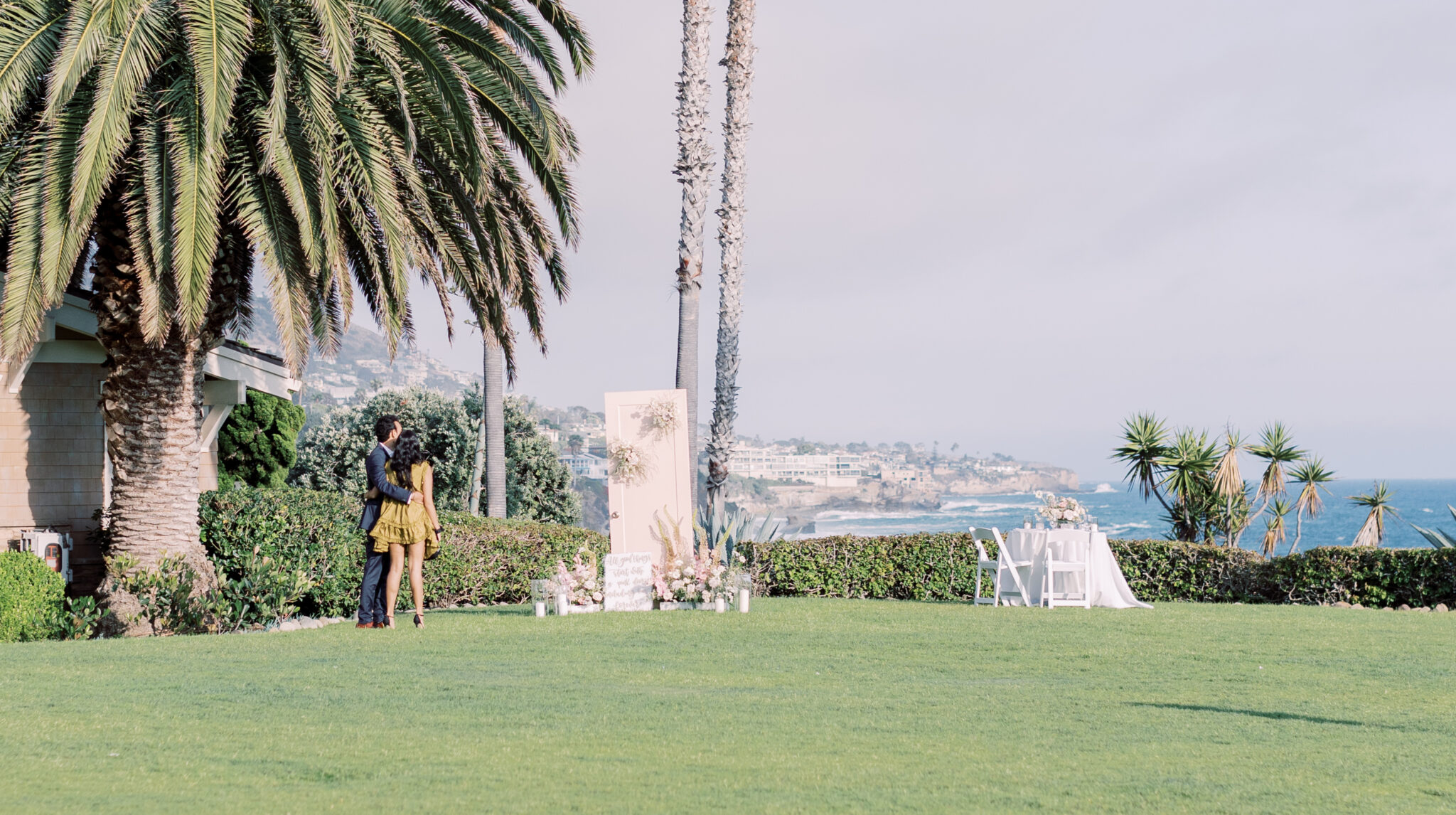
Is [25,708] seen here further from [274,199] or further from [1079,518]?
[1079,518]

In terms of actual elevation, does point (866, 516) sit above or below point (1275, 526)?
above

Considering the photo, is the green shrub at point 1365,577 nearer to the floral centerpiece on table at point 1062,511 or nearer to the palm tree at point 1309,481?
the floral centerpiece on table at point 1062,511

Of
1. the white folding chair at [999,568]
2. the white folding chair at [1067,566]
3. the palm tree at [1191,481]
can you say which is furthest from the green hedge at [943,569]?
the palm tree at [1191,481]

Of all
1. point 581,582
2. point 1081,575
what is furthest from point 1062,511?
point 581,582

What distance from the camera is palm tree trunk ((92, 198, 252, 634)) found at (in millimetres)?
11188

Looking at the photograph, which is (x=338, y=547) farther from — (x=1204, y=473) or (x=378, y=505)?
(x=1204, y=473)

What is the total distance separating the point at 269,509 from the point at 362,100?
14.0 feet

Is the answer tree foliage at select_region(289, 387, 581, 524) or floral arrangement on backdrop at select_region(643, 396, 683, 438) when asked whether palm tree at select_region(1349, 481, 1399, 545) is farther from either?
tree foliage at select_region(289, 387, 581, 524)

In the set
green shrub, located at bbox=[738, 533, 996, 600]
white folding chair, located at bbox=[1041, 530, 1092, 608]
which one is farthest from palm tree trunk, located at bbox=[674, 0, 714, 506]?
white folding chair, located at bbox=[1041, 530, 1092, 608]

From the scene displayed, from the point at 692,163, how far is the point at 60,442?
381 inches

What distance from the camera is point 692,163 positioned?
730 inches

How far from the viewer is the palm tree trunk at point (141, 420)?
11.2 m

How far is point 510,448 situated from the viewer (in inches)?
1222

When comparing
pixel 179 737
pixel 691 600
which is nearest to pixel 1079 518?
pixel 691 600
